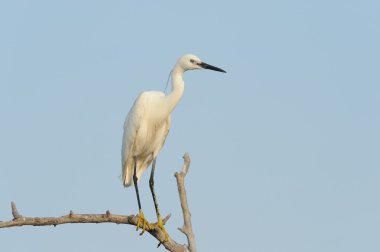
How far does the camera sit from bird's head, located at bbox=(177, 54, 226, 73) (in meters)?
11.4

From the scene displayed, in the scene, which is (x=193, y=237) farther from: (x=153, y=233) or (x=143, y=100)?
(x=143, y=100)

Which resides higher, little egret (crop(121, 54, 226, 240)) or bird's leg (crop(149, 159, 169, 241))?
little egret (crop(121, 54, 226, 240))

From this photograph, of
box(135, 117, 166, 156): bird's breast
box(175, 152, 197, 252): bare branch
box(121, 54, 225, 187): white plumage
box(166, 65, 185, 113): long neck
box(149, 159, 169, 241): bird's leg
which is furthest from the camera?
box(135, 117, 166, 156): bird's breast

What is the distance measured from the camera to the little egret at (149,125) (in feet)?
37.4

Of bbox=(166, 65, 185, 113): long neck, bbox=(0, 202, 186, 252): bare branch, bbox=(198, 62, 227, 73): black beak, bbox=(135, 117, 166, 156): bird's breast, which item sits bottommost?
bbox=(0, 202, 186, 252): bare branch

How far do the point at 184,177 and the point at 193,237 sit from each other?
0.77 metres

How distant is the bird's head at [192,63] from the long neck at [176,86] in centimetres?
7

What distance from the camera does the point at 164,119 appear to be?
11.7 m

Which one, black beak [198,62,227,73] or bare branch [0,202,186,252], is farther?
black beak [198,62,227,73]

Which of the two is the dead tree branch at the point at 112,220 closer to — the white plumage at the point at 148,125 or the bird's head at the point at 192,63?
the white plumage at the point at 148,125

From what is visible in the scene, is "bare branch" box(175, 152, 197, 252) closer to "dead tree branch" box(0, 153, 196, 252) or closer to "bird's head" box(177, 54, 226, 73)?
"dead tree branch" box(0, 153, 196, 252)

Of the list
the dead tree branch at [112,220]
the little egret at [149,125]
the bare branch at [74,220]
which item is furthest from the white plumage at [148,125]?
the bare branch at [74,220]

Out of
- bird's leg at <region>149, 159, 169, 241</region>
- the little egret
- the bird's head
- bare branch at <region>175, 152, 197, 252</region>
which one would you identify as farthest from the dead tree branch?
the bird's head

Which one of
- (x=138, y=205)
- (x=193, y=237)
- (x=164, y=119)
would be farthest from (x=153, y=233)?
(x=164, y=119)
